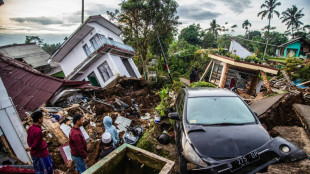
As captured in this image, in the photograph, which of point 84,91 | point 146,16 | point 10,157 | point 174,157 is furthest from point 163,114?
point 146,16

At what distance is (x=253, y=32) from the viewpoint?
7881cm

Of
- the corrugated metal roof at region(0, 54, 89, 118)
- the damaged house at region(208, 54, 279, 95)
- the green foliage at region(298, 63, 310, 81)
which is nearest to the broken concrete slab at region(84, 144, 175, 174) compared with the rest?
the corrugated metal roof at region(0, 54, 89, 118)

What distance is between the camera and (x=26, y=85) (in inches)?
331

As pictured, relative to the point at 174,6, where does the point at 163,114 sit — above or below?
below

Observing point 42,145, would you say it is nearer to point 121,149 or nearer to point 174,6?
point 121,149

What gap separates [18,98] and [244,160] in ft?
31.0

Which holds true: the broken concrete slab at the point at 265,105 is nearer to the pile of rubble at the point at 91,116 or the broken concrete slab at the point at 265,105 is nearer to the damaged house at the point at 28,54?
the pile of rubble at the point at 91,116

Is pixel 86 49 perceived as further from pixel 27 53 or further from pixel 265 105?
pixel 265 105

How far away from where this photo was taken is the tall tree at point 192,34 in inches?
1887

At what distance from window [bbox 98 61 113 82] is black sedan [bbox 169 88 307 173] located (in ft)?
45.2

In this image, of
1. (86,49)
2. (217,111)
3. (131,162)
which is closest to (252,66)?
(217,111)

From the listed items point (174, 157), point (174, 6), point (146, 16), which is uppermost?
point (174, 6)

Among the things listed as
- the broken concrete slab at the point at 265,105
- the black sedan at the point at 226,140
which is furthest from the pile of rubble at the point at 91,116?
the broken concrete slab at the point at 265,105

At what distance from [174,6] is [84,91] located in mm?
15193
